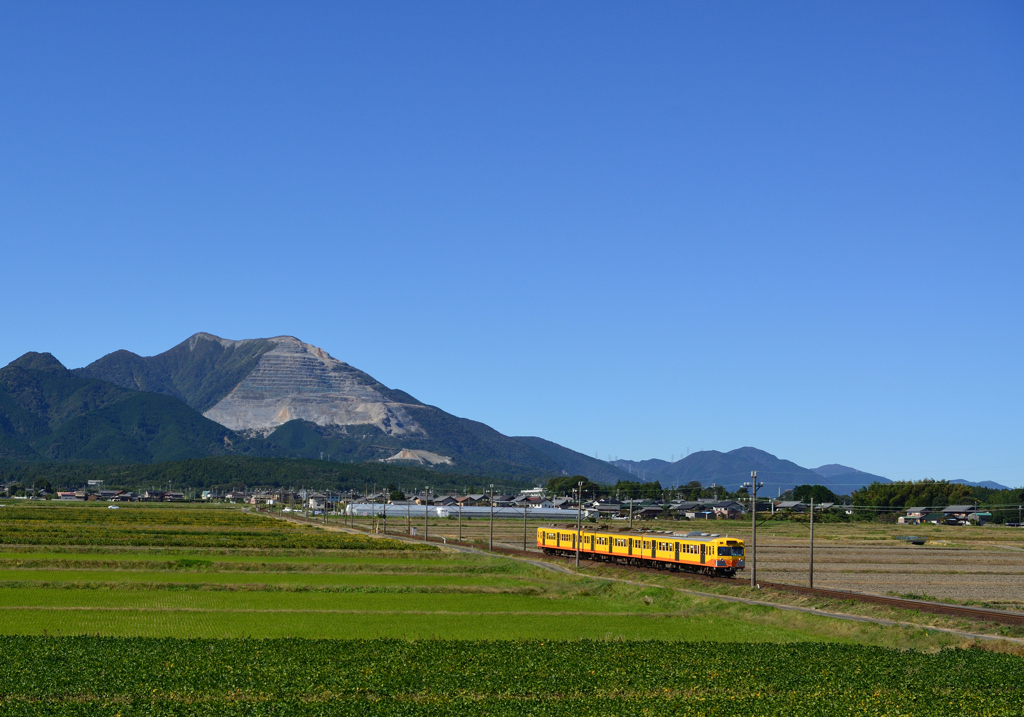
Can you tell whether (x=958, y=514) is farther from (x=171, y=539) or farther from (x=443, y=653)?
(x=443, y=653)

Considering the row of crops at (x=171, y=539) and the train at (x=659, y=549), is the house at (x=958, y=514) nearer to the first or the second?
the train at (x=659, y=549)

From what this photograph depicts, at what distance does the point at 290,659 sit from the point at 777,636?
63.4 ft

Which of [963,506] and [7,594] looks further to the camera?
[963,506]

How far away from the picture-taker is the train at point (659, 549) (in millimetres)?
63438

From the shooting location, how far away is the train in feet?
208

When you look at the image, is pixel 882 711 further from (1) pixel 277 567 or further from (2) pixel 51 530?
(2) pixel 51 530

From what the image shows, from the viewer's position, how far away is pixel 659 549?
7019cm

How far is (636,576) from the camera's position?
61.5m

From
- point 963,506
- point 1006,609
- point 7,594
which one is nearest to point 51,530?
point 7,594

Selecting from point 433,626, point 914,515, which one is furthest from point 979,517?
point 433,626

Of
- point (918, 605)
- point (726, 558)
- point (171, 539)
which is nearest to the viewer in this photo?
point (918, 605)

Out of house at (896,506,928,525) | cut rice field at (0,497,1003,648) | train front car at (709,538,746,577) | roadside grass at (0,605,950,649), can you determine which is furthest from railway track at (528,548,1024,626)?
house at (896,506,928,525)

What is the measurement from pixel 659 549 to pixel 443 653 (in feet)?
139

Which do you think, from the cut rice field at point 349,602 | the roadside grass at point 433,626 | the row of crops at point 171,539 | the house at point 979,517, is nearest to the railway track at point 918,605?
the cut rice field at point 349,602
